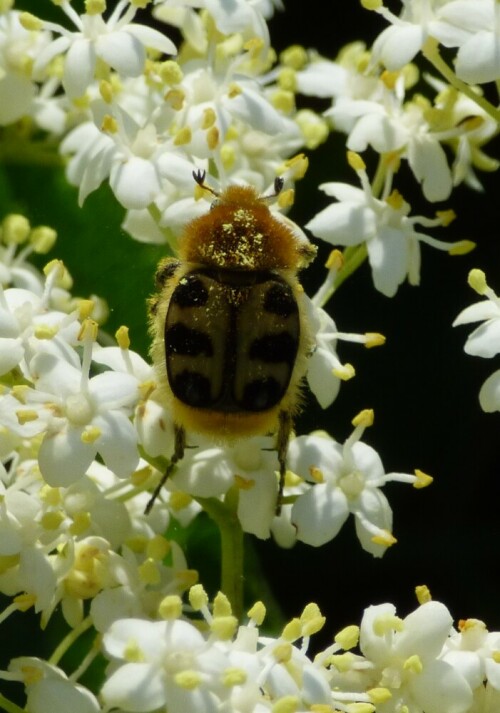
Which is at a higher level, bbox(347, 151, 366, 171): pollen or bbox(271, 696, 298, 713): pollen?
bbox(347, 151, 366, 171): pollen

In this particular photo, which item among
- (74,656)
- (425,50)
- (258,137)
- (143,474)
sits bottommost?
(74,656)

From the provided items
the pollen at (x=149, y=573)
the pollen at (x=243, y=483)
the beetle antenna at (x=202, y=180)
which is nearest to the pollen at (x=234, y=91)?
the beetle antenna at (x=202, y=180)

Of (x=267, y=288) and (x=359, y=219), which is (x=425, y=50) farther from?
(x=267, y=288)

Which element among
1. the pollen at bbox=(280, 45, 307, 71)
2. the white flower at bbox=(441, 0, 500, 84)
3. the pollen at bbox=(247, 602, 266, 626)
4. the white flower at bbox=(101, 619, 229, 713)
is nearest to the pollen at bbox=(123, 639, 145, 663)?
the white flower at bbox=(101, 619, 229, 713)

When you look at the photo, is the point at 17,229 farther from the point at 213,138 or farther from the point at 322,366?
the point at 322,366

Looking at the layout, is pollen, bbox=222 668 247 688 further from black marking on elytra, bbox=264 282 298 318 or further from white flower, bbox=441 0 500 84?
white flower, bbox=441 0 500 84

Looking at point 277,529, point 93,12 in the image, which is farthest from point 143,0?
point 277,529

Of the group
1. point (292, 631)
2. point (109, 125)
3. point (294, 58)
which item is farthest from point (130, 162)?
point (292, 631)
